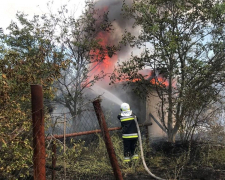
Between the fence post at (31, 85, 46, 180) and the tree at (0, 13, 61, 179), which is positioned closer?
the fence post at (31, 85, 46, 180)

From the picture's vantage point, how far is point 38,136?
2445mm

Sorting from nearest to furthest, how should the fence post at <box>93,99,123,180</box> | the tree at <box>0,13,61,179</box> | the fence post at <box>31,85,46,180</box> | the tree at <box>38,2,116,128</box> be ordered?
the fence post at <box>31,85,46,180</box>
the tree at <box>0,13,61,179</box>
the fence post at <box>93,99,123,180</box>
the tree at <box>38,2,116,128</box>

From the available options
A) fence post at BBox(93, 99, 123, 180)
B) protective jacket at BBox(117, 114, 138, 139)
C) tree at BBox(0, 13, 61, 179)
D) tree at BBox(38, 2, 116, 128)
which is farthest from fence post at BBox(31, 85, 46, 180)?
tree at BBox(38, 2, 116, 128)

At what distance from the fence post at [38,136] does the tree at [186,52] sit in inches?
181

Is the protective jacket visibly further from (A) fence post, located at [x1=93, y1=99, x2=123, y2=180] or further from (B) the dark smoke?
(B) the dark smoke

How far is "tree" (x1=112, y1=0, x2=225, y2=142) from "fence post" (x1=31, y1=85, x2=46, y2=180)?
15.1 ft

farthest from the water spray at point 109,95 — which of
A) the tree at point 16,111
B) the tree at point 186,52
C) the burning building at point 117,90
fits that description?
the tree at point 16,111

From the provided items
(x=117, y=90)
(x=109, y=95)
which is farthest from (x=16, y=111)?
(x=109, y=95)

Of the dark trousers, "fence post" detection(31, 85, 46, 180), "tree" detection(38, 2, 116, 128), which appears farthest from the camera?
"tree" detection(38, 2, 116, 128)

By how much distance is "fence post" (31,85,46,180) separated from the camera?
95.6 inches

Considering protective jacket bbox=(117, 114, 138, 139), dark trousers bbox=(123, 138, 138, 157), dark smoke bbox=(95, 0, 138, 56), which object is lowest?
dark trousers bbox=(123, 138, 138, 157)

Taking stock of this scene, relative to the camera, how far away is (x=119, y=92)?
11734 millimetres

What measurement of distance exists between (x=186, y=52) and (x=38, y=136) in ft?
19.1

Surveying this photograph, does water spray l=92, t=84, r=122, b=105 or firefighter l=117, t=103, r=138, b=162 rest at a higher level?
water spray l=92, t=84, r=122, b=105
